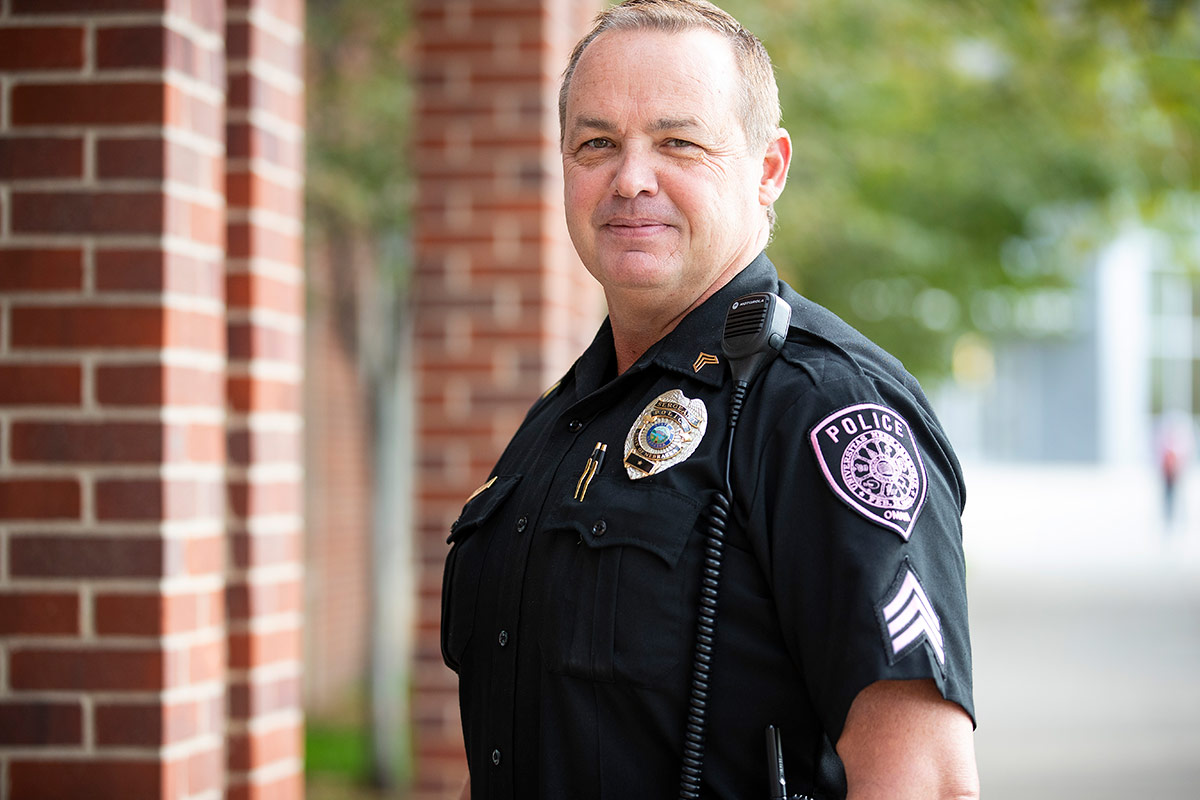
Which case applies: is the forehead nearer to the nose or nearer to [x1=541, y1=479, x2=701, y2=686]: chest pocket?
the nose

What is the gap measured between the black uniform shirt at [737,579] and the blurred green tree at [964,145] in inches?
179

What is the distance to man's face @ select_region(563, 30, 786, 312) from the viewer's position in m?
1.81

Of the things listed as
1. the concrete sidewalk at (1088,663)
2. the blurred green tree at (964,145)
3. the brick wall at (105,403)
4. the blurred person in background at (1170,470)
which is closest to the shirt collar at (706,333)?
the brick wall at (105,403)

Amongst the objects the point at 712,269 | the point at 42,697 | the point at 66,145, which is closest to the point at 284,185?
the point at 66,145

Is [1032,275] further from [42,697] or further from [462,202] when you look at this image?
[42,697]

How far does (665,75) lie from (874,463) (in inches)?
24.4

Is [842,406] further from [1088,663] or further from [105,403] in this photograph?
[1088,663]

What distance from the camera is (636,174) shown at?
1836mm

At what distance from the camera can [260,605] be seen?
118 inches

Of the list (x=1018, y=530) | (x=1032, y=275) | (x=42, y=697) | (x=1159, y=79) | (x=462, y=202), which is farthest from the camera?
(x=1018, y=530)

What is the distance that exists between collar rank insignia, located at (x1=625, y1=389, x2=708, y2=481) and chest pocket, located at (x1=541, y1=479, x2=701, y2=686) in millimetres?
31

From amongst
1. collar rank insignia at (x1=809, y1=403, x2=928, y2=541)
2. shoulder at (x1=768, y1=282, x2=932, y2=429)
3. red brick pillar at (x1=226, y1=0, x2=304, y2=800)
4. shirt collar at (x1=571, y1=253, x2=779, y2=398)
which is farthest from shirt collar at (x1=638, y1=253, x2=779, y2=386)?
red brick pillar at (x1=226, y1=0, x2=304, y2=800)

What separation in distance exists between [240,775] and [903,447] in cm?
196

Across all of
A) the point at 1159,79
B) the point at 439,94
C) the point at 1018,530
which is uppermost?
the point at 1159,79
